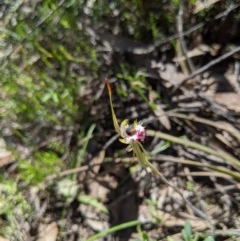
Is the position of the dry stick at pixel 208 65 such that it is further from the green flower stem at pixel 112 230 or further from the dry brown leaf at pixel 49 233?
the dry brown leaf at pixel 49 233

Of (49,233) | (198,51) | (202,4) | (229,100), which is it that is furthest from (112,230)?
(202,4)

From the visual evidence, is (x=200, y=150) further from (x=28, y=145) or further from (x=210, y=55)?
(x=28, y=145)

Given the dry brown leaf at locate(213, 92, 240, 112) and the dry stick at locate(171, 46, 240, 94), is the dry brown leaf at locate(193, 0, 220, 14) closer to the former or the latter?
the dry stick at locate(171, 46, 240, 94)

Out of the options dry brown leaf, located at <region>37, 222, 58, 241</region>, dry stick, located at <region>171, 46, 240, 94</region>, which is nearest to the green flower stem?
dry brown leaf, located at <region>37, 222, 58, 241</region>

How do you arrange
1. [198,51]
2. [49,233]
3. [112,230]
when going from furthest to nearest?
1. [198,51]
2. [49,233]
3. [112,230]

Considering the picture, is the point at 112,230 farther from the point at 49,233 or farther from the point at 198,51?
the point at 198,51

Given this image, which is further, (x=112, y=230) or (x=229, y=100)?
(x=229, y=100)

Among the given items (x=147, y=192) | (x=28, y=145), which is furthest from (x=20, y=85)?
(x=147, y=192)

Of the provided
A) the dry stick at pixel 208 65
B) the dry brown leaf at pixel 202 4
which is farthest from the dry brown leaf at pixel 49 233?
the dry brown leaf at pixel 202 4

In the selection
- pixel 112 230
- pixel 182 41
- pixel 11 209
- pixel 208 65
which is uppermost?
pixel 182 41
